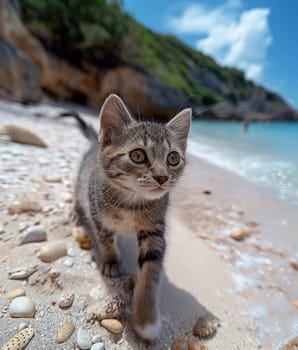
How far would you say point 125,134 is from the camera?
1.25 metres

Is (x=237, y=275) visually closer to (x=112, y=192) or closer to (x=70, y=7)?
(x=112, y=192)

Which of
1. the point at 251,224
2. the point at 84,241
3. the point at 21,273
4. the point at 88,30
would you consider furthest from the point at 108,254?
the point at 88,30

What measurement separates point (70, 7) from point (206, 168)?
38.8ft

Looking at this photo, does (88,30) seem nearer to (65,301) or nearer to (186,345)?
(65,301)

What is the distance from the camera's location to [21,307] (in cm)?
89

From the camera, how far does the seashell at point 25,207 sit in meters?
1.42

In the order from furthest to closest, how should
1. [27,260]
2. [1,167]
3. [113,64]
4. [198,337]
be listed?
[113,64] → [1,167] → [27,260] → [198,337]

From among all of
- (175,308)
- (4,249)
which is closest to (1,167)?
(4,249)

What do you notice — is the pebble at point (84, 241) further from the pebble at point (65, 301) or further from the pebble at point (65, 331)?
the pebble at point (65, 331)

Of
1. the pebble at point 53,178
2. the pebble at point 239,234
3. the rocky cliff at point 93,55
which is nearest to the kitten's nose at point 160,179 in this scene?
the pebble at point 239,234

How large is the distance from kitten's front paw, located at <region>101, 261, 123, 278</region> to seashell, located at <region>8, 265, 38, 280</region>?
0.33 metres

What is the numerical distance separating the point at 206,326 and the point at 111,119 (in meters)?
1.10

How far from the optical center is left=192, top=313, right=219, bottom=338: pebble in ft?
3.28

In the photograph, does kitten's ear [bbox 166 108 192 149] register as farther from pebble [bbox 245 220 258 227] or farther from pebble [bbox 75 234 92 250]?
pebble [bbox 245 220 258 227]
